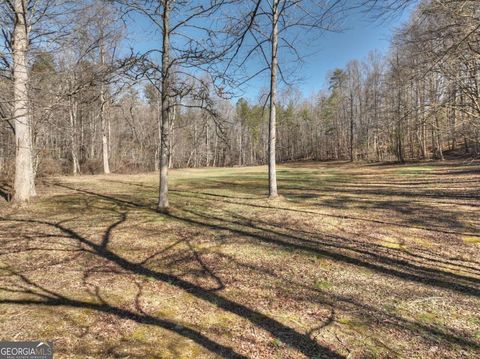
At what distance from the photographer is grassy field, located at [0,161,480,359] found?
299cm

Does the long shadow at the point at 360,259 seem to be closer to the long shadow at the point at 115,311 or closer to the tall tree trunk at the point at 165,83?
the tall tree trunk at the point at 165,83

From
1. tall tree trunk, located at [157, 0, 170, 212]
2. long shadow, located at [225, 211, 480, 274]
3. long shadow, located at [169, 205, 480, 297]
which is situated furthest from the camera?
tall tree trunk, located at [157, 0, 170, 212]

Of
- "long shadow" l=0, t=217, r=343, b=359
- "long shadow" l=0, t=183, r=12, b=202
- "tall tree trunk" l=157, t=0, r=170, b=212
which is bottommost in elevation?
"long shadow" l=0, t=217, r=343, b=359

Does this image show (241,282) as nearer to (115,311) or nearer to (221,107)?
(115,311)

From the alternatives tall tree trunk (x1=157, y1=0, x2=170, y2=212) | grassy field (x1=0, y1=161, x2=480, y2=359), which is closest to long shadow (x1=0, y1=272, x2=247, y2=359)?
grassy field (x1=0, y1=161, x2=480, y2=359)

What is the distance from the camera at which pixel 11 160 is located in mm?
13484

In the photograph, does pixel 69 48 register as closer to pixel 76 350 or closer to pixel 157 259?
pixel 157 259

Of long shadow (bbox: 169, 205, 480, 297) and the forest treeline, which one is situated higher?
the forest treeline

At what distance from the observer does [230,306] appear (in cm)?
370

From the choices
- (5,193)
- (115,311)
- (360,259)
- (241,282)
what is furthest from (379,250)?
(5,193)

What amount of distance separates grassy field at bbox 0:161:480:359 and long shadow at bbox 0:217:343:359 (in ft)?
0.05

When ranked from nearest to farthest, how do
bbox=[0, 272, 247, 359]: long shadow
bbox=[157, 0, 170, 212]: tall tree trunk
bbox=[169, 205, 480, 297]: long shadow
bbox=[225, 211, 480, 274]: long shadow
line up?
bbox=[0, 272, 247, 359]: long shadow, bbox=[169, 205, 480, 297]: long shadow, bbox=[225, 211, 480, 274]: long shadow, bbox=[157, 0, 170, 212]: tall tree trunk

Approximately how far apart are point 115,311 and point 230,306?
Result: 1.33 metres

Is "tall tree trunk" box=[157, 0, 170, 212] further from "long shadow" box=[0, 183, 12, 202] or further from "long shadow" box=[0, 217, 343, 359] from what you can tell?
"long shadow" box=[0, 183, 12, 202]
